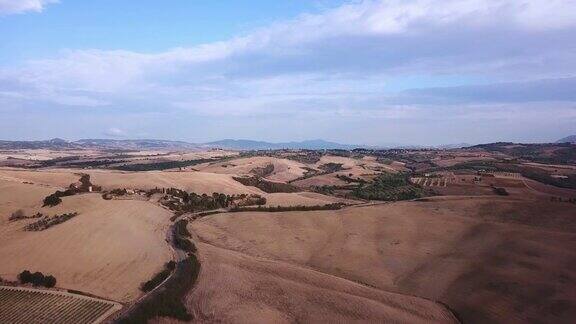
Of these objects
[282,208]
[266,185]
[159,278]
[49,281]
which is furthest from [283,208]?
[49,281]

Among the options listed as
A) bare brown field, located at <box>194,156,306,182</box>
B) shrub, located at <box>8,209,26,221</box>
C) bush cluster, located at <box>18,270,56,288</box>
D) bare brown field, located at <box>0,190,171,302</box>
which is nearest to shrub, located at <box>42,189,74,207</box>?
bare brown field, located at <box>0,190,171,302</box>

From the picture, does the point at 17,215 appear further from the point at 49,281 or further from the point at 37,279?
the point at 49,281

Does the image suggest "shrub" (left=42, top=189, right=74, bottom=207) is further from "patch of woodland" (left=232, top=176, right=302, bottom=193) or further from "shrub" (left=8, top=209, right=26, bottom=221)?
"patch of woodland" (left=232, top=176, right=302, bottom=193)

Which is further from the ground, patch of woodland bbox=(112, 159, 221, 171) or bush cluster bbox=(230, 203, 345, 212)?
bush cluster bbox=(230, 203, 345, 212)

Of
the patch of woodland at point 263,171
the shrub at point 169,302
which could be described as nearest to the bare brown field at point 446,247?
the shrub at point 169,302

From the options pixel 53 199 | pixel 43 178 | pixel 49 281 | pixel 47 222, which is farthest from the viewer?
pixel 43 178

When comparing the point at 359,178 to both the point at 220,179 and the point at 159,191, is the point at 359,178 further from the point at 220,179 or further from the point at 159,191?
the point at 159,191

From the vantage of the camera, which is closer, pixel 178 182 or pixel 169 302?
pixel 169 302
